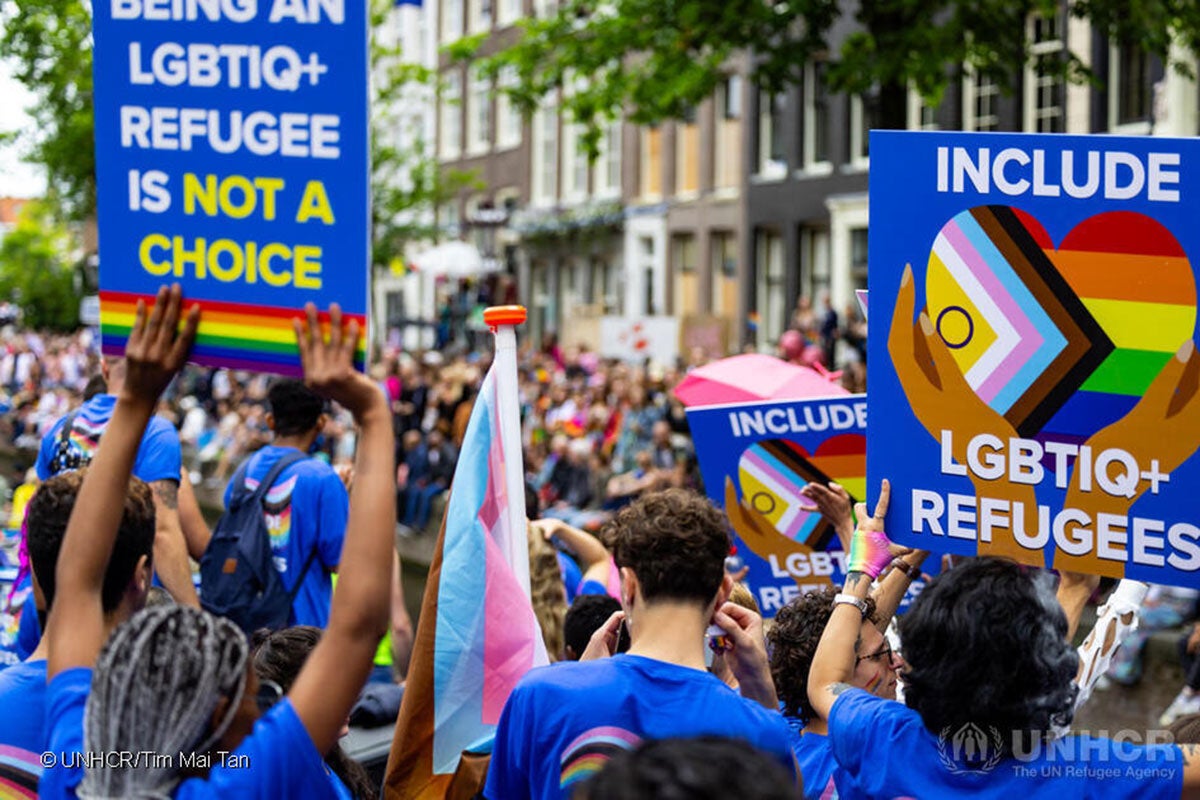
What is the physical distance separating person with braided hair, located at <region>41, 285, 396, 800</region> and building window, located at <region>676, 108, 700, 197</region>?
29842mm

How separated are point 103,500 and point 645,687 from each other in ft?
3.30

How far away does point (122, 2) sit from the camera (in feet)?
10.1

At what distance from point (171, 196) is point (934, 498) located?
164cm

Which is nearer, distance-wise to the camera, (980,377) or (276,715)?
→ (276,715)

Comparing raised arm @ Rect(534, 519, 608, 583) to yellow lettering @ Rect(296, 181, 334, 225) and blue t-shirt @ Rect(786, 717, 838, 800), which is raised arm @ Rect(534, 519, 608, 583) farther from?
yellow lettering @ Rect(296, 181, 334, 225)

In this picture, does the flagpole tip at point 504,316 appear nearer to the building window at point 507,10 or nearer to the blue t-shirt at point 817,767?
the blue t-shirt at point 817,767

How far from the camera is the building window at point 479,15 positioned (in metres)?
41.1

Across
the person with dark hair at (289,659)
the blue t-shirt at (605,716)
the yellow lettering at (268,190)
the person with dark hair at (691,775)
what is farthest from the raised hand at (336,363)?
the person with dark hair at (289,659)

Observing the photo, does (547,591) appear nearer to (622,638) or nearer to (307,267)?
(622,638)

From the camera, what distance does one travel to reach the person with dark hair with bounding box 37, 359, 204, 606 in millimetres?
5121

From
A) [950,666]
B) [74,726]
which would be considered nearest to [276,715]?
[74,726]

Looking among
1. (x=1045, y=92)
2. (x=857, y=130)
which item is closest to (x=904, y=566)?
(x=1045, y=92)

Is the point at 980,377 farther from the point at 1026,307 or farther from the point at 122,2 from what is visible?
the point at 122,2

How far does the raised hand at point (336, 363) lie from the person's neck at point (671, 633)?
79 centimetres
